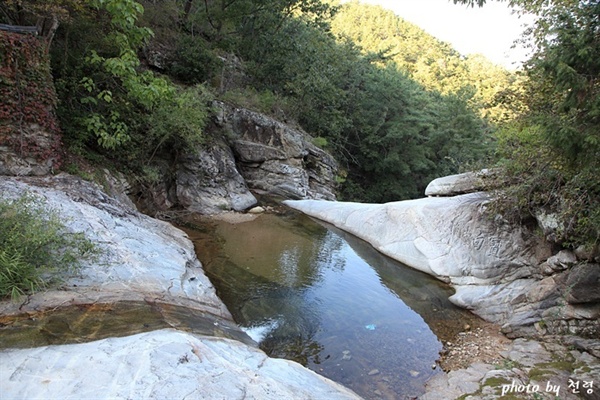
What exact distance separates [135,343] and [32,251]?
66.2 inches

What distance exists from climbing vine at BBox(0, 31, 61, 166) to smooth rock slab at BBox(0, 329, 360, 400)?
5172mm

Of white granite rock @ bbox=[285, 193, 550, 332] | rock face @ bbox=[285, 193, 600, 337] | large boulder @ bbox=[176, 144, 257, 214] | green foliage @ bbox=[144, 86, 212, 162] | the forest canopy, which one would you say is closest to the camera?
the forest canopy

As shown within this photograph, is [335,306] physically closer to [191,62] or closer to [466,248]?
[466,248]

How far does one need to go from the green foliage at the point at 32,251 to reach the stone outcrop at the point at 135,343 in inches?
6.0

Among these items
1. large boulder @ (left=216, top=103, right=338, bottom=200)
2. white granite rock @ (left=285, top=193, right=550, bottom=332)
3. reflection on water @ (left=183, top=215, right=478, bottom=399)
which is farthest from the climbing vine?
white granite rock @ (left=285, top=193, right=550, bottom=332)

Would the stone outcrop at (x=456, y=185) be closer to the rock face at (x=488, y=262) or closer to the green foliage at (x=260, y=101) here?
the rock face at (x=488, y=262)

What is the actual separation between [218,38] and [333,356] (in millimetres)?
18382

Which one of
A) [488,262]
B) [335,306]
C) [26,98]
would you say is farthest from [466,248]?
[26,98]

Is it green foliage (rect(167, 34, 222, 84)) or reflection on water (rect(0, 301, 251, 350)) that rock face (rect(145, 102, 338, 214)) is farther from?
reflection on water (rect(0, 301, 251, 350))

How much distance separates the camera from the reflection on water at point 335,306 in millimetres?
5355

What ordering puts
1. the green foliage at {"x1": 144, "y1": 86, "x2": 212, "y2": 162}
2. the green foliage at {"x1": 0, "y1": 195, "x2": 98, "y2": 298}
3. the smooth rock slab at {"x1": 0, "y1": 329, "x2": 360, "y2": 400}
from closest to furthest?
the smooth rock slab at {"x1": 0, "y1": 329, "x2": 360, "y2": 400}, the green foliage at {"x1": 0, "y1": 195, "x2": 98, "y2": 298}, the green foliage at {"x1": 144, "y1": 86, "x2": 212, "y2": 162}

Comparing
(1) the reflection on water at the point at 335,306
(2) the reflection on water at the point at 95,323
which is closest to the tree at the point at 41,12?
(1) the reflection on water at the point at 335,306

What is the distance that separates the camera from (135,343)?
3260 mm

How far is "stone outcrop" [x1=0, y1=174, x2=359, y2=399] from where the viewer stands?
2.72 m
